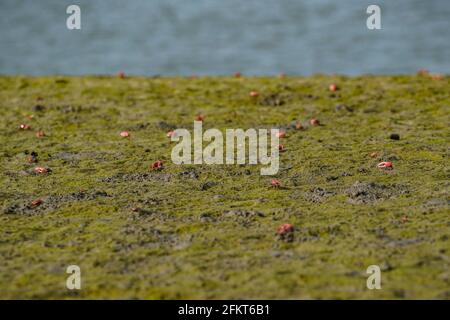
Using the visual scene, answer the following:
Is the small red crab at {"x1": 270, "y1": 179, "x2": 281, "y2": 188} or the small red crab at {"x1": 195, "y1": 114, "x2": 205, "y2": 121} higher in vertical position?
the small red crab at {"x1": 195, "y1": 114, "x2": 205, "y2": 121}

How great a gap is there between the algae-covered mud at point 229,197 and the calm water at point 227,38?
19.2 meters

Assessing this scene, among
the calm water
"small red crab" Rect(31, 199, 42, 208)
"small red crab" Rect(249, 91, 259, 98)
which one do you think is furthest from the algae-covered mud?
the calm water

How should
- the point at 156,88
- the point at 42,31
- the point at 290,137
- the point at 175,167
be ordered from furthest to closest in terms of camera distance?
the point at 42,31 < the point at 156,88 < the point at 290,137 < the point at 175,167

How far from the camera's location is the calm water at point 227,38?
3994 centimetres

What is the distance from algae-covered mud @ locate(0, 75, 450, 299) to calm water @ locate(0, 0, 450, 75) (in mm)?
19170

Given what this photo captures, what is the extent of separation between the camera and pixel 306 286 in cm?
942

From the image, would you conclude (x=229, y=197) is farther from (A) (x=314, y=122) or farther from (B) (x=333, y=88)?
(B) (x=333, y=88)

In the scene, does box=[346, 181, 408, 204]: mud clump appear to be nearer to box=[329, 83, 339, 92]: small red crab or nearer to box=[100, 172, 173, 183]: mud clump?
box=[100, 172, 173, 183]: mud clump

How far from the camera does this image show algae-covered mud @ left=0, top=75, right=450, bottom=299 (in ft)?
32.0

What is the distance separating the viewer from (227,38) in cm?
4512

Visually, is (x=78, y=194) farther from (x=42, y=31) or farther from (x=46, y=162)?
(x=42, y=31)

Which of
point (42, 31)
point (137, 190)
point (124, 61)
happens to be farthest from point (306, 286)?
point (42, 31)

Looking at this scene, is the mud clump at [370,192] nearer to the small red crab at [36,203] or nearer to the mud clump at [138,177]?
the mud clump at [138,177]

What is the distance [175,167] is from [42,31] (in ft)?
124
